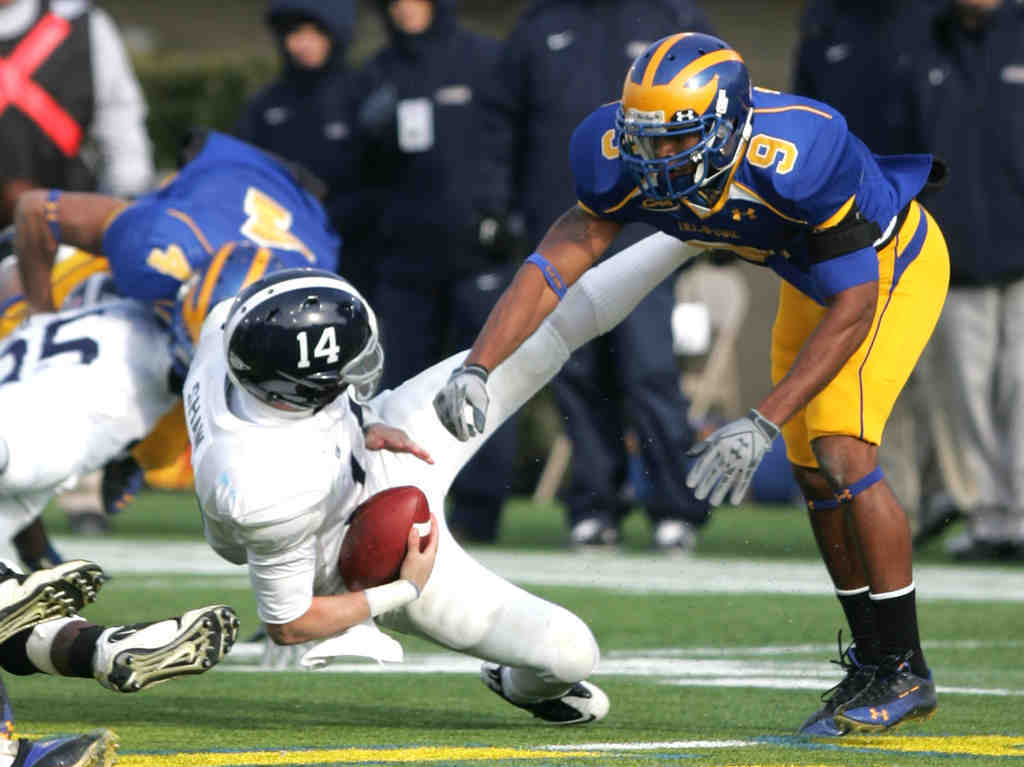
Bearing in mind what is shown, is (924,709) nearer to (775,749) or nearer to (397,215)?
(775,749)

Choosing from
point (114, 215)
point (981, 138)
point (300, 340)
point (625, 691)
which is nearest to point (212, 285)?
point (114, 215)

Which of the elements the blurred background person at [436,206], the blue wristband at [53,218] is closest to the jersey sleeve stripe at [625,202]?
the blue wristband at [53,218]

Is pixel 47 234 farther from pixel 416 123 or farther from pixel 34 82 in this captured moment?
pixel 416 123

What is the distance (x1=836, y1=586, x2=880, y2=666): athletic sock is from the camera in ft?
16.4

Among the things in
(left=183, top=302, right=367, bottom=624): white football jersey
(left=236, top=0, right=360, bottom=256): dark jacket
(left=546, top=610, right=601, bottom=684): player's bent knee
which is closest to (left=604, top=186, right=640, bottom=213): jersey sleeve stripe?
(left=183, top=302, right=367, bottom=624): white football jersey

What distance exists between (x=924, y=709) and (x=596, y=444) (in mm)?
4765

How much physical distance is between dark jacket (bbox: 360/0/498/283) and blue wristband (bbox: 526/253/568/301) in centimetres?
480

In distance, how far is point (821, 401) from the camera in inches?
193

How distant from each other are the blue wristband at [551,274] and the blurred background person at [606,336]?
13.6ft

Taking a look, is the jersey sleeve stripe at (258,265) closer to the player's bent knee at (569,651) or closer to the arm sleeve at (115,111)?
the player's bent knee at (569,651)

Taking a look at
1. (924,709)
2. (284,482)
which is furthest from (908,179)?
(284,482)

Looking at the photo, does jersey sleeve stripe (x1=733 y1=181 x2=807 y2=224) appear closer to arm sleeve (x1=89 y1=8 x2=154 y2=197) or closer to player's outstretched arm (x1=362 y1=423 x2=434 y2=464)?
player's outstretched arm (x1=362 y1=423 x2=434 y2=464)

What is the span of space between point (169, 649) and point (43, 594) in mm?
362

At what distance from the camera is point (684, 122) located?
463cm
